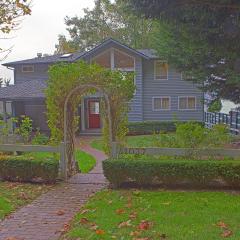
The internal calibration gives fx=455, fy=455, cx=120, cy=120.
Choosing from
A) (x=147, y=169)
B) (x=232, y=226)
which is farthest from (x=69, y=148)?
(x=232, y=226)

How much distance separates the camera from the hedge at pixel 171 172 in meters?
10.6

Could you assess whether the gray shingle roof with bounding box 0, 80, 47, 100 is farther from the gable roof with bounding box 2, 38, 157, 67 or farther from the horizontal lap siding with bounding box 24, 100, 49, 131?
the gable roof with bounding box 2, 38, 157, 67

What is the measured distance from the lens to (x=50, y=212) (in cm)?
869

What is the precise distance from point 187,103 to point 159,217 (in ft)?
95.4

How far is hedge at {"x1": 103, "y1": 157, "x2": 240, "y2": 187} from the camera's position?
10625 millimetres

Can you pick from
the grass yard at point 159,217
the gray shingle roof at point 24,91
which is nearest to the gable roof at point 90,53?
the gray shingle roof at point 24,91

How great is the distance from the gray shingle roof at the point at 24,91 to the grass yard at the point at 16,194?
1981 centimetres

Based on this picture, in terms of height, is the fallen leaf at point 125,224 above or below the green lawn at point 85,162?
above

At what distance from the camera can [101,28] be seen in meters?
61.9

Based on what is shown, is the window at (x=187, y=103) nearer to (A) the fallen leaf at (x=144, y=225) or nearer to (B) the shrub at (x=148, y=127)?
(B) the shrub at (x=148, y=127)

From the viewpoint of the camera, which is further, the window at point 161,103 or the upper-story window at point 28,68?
the upper-story window at point 28,68

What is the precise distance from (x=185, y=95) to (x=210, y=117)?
12.6 ft

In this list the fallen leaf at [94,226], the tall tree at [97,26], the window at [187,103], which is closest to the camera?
the fallen leaf at [94,226]

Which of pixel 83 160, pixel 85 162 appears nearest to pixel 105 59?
pixel 83 160
